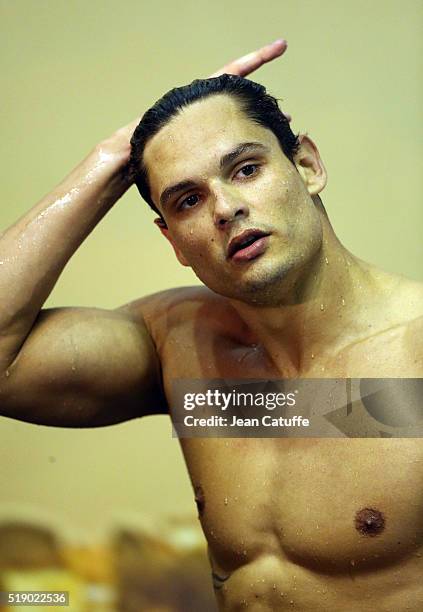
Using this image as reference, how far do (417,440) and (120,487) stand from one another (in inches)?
23.6

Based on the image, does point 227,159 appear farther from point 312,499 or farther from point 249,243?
point 312,499

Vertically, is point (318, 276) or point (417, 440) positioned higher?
point (318, 276)

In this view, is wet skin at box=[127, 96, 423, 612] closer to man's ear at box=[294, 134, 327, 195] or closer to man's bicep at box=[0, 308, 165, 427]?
man's ear at box=[294, 134, 327, 195]

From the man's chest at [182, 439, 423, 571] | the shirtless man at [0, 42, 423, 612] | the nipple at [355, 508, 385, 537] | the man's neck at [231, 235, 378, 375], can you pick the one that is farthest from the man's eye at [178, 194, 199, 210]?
the nipple at [355, 508, 385, 537]

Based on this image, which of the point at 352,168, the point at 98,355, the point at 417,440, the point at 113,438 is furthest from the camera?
the point at 113,438

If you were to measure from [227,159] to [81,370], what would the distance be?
337 millimetres

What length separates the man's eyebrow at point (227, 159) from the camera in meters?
1.13

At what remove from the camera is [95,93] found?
1.59 meters

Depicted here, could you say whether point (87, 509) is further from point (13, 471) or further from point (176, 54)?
point (176, 54)

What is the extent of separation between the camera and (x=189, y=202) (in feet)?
3.82

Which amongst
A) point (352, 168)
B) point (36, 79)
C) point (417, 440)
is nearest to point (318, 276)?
point (417, 440)

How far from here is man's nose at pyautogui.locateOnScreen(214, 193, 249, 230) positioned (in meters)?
1.11

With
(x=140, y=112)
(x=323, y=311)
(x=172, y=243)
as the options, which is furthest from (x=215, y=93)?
(x=140, y=112)

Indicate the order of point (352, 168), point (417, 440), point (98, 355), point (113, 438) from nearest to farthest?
point (417, 440), point (98, 355), point (352, 168), point (113, 438)
